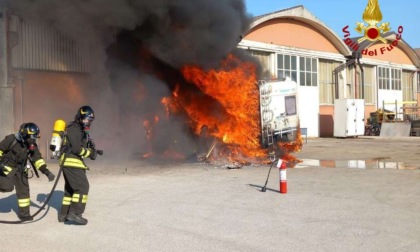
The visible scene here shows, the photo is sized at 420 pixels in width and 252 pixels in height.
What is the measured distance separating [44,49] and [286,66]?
43.0 ft

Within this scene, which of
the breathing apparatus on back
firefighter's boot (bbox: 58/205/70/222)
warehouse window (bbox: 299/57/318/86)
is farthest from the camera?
warehouse window (bbox: 299/57/318/86)

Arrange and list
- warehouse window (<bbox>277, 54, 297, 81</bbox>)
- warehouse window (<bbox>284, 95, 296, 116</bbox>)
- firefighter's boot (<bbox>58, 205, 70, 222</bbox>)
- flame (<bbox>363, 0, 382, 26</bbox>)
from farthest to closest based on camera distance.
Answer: flame (<bbox>363, 0, 382, 26</bbox>)
warehouse window (<bbox>277, 54, 297, 81</bbox>)
warehouse window (<bbox>284, 95, 296, 116</bbox>)
firefighter's boot (<bbox>58, 205, 70, 222</bbox>)

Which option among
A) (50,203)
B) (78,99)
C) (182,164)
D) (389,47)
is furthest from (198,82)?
(389,47)

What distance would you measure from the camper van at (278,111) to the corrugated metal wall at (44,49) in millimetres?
6526

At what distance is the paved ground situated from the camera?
210 inches

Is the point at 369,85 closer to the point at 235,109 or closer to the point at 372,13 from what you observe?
the point at 372,13

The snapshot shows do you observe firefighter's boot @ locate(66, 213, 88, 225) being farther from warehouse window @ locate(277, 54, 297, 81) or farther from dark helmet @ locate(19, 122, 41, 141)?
warehouse window @ locate(277, 54, 297, 81)

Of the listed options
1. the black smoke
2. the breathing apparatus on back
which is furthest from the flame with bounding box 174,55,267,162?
the breathing apparatus on back

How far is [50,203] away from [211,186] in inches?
125

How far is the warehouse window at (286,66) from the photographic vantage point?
78.5ft

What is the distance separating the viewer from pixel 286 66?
24406 millimetres

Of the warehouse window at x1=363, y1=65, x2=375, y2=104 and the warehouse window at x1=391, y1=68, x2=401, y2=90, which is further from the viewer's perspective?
the warehouse window at x1=391, y1=68, x2=401, y2=90

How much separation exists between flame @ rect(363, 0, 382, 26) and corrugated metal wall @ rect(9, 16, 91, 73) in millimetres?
18457

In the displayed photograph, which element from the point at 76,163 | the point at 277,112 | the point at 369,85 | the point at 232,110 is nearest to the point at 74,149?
the point at 76,163
